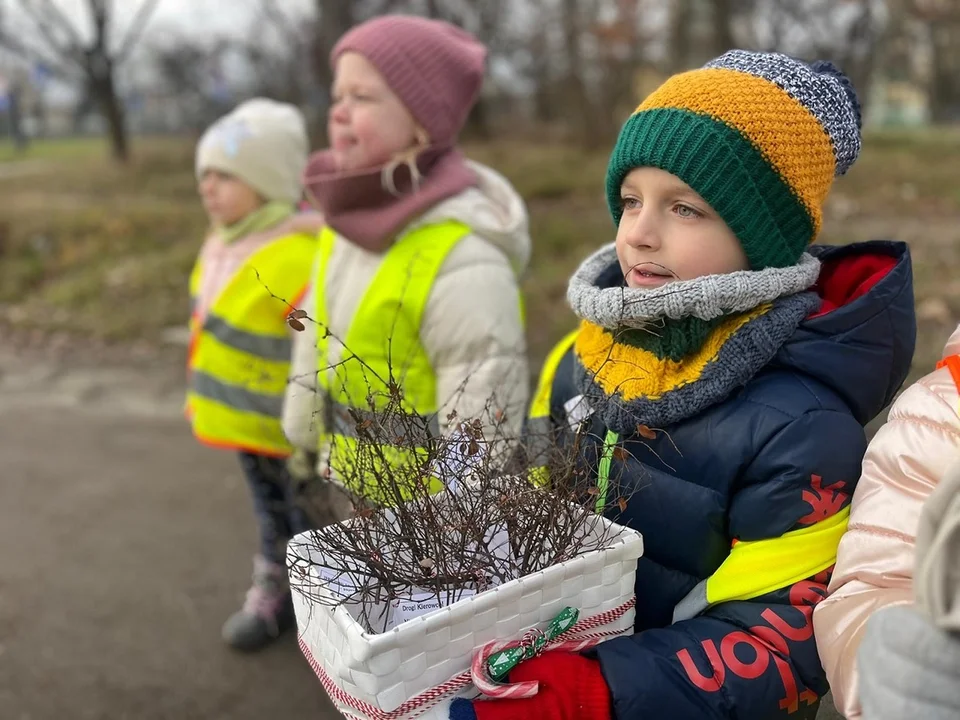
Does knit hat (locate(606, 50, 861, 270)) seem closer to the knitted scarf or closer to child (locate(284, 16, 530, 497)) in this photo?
the knitted scarf

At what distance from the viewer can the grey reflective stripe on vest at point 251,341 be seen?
3.04 m

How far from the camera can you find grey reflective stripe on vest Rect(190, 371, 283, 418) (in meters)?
3.05

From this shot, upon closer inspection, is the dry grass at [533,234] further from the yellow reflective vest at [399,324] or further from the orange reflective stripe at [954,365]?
the orange reflective stripe at [954,365]

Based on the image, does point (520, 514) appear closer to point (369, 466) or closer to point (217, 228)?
point (369, 466)

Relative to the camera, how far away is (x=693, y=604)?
1538 mm

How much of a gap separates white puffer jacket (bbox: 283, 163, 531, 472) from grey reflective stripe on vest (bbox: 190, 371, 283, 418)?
35 centimetres

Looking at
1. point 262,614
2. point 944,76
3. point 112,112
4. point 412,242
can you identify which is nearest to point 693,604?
point 412,242

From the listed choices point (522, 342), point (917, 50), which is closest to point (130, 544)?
point (522, 342)

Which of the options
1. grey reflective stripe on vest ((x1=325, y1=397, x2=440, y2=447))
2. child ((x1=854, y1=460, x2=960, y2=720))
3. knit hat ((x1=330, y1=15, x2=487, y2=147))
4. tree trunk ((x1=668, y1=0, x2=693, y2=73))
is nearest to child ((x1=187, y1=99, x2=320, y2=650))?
knit hat ((x1=330, y1=15, x2=487, y2=147))

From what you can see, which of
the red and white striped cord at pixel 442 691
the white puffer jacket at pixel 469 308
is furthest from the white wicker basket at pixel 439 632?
the white puffer jacket at pixel 469 308

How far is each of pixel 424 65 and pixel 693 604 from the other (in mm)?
1722

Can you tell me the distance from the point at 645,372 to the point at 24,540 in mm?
3526

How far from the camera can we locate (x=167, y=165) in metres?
13.9

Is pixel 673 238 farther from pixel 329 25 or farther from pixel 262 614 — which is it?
pixel 329 25
